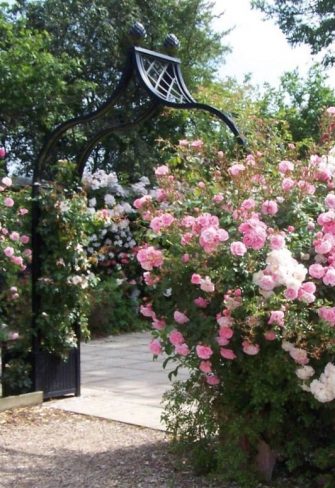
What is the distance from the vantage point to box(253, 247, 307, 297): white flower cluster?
2994 millimetres

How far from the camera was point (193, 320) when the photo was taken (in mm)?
3365

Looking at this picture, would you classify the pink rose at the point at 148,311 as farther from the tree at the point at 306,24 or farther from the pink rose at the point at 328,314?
the tree at the point at 306,24

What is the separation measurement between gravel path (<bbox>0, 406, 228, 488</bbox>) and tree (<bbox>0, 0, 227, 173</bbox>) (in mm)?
10208

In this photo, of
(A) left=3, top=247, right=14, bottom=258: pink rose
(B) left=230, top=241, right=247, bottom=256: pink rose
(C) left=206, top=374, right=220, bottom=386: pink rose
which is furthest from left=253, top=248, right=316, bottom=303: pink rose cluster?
(A) left=3, top=247, right=14, bottom=258: pink rose

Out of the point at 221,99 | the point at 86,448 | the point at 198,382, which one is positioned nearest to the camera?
the point at 198,382

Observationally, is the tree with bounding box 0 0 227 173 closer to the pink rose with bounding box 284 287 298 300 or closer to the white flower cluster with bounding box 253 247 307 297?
the white flower cluster with bounding box 253 247 307 297

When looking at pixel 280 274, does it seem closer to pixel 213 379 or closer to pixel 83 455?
pixel 213 379

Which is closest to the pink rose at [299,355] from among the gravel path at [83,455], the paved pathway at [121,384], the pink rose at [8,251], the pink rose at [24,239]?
the gravel path at [83,455]

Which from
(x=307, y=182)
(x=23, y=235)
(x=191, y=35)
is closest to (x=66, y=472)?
(x=307, y=182)

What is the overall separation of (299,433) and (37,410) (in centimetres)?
255

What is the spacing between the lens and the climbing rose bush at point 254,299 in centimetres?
305

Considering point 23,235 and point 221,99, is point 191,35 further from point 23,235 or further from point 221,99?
point 23,235

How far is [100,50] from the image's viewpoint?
1808cm

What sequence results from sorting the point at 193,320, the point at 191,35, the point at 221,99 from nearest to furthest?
the point at 193,320 → the point at 221,99 → the point at 191,35
